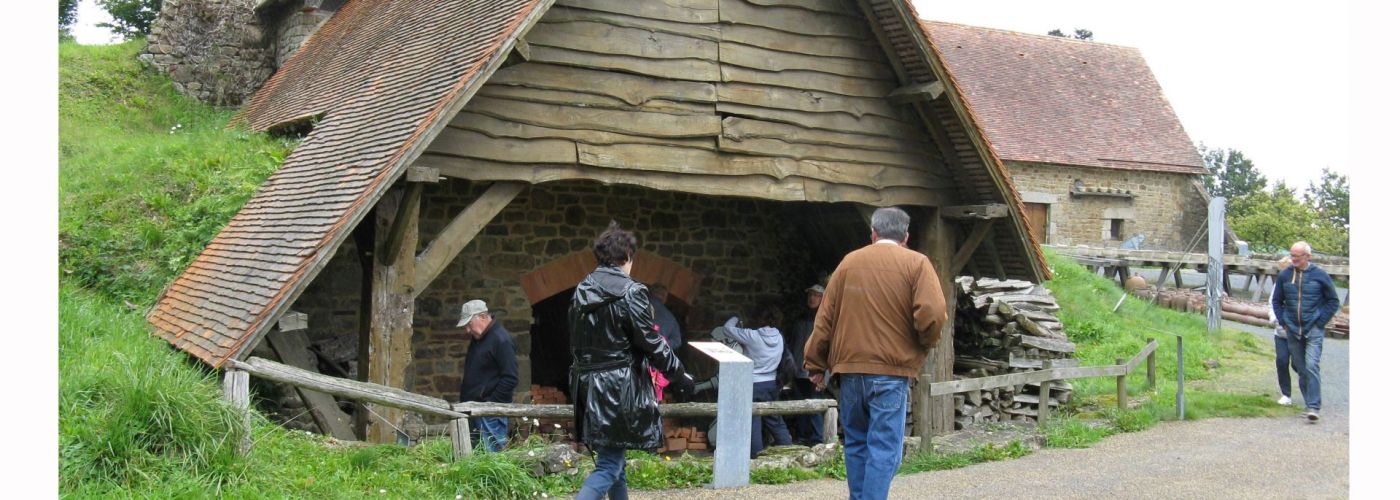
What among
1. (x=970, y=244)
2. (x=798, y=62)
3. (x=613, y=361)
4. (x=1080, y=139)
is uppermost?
(x=1080, y=139)

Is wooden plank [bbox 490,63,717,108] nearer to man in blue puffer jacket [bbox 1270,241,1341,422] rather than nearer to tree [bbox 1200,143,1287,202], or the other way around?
man in blue puffer jacket [bbox 1270,241,1341,422]

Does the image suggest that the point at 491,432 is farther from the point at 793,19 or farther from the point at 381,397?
the point at 793,19

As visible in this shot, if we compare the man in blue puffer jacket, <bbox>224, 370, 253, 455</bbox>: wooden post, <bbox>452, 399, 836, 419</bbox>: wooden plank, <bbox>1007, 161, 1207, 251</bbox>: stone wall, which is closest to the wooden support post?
<bbox>452, 399, 836, 419</bbox>: wooden plank

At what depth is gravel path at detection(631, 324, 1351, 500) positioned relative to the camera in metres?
Answer: 6.86

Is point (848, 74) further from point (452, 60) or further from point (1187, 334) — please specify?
point (1187, 334)

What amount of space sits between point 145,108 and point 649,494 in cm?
1322

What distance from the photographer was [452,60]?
787 cm

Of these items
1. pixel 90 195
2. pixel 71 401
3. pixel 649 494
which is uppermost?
pixel 90 195

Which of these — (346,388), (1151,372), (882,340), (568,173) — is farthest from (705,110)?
(1151,372)

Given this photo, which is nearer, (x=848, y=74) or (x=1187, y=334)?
(x=848, y=74)

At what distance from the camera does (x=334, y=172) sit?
7.84 meters

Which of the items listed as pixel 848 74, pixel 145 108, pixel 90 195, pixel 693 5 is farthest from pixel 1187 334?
pixel 145 108

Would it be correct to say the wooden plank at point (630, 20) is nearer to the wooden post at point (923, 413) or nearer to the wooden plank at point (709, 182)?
the wooden plank at point (709, 182)

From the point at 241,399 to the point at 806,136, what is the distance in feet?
15.9
